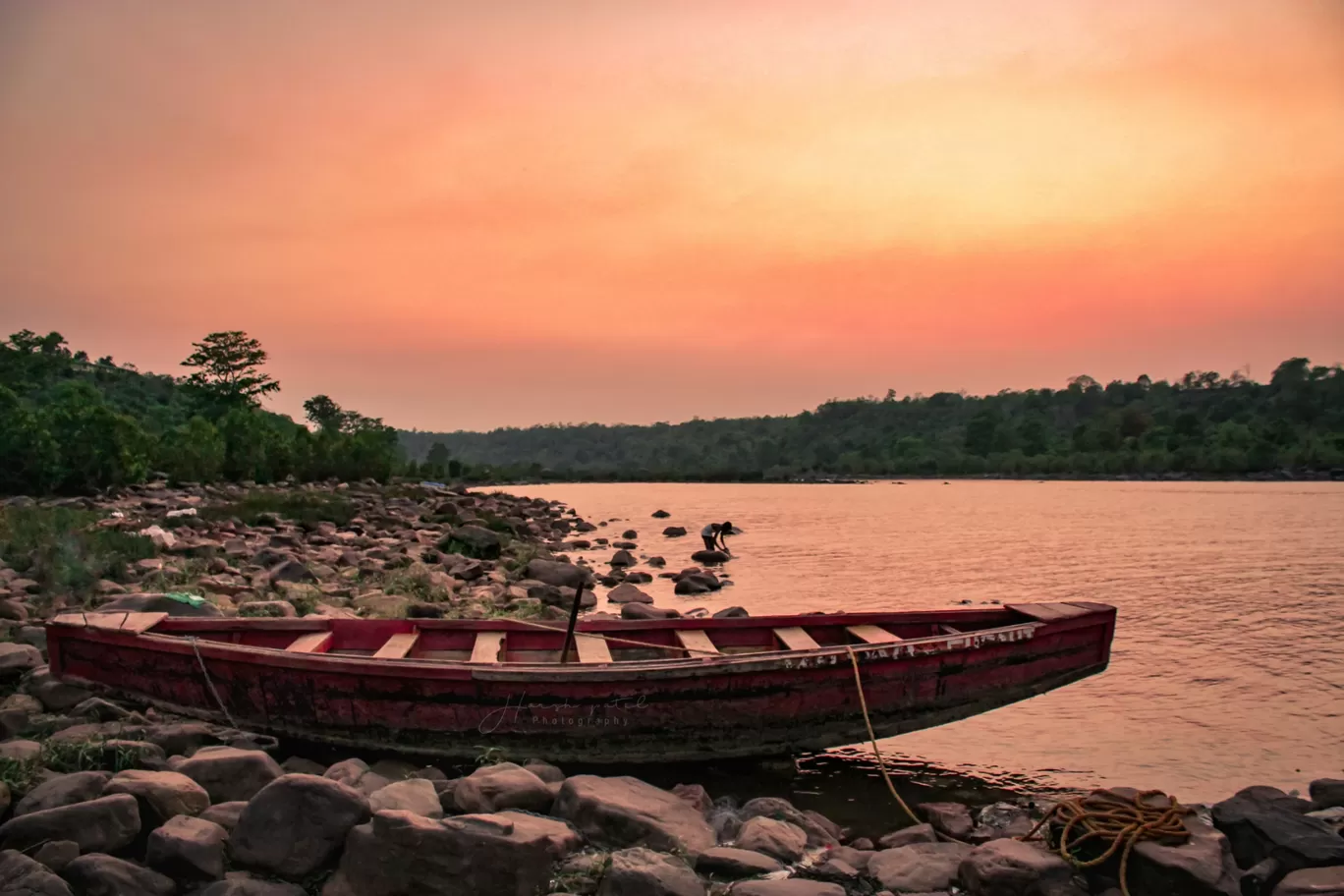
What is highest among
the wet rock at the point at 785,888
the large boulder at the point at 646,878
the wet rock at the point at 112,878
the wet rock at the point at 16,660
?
the wet rock at the point at 16,660

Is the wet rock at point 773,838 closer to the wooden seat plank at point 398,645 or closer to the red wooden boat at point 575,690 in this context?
the red wooden boat at point 575,690

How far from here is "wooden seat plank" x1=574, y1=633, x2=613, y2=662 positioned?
Answer: 929 cm

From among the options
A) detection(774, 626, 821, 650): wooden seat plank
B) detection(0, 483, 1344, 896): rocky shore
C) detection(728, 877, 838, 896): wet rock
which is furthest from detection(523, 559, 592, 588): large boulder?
detection(728, 877, 838, 896): wet rock

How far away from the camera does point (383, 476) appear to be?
70.8m

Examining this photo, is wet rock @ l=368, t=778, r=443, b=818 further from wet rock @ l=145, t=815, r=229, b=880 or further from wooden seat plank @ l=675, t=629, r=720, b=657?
wooden seat plank @ l=675, t=629, r=720, b=657

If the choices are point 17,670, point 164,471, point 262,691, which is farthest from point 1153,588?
point 164,471

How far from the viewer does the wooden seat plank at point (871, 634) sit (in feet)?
32.1

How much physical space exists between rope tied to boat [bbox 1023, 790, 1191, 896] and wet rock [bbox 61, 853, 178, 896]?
599 cm

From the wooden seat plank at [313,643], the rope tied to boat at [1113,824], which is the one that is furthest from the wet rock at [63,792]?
the rope tied to boat at [1113,824]

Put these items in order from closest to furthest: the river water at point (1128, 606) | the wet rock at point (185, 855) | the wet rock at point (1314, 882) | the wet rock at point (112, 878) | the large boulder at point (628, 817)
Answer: the wet rock at point (112, 878) < the wet rock at point (1314, 882) < the wet rock at point (185, 855) < the large boulder at point (628, 817) < the river water at point (1128, 606)

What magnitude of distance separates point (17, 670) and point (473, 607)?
25.2 feet

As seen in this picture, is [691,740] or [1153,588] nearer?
[691,740]

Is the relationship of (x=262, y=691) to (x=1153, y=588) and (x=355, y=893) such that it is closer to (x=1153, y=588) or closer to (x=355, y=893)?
(x=355, y=893)

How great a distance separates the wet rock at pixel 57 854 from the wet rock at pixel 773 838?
4.41 metres
